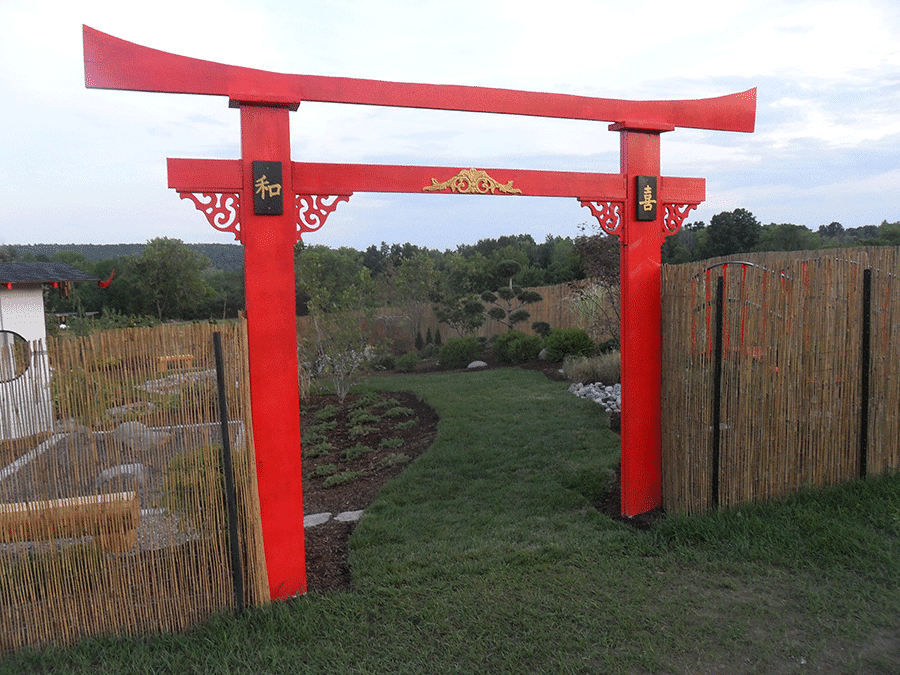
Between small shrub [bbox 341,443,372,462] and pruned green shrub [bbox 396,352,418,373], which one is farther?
pruned green shrub [bbox 396,352,418,373]

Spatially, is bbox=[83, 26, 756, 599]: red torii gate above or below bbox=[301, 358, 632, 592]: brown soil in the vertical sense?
above

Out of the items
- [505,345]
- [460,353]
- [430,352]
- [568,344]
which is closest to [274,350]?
[568,344]

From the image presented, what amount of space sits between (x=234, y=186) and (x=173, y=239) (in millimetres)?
26313

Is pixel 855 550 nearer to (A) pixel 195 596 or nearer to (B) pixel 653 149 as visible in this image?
(B) pixel 653 149

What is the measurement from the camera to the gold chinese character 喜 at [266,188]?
308cm

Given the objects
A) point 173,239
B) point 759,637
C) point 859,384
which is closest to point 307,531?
point 759,637

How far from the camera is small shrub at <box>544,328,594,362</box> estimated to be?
10.6 meters

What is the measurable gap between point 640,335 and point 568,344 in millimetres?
6680

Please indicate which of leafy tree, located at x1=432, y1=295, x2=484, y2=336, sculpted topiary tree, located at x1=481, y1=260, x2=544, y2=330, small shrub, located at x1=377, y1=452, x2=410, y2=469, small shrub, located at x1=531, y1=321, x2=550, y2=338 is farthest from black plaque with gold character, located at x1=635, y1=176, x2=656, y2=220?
leafy tree, located at x1=432, y1=295, x2=484, y2=336

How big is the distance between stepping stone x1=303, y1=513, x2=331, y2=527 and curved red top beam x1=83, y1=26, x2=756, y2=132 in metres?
2.97

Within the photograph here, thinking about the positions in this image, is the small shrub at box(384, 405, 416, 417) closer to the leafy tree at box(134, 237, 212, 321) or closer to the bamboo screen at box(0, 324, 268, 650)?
the bamboo screen at box(0, 324, 268, 650)

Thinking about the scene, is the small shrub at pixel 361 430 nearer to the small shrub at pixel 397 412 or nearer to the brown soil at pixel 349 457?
the brown soil at pixel 349 457

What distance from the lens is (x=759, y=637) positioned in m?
2.70

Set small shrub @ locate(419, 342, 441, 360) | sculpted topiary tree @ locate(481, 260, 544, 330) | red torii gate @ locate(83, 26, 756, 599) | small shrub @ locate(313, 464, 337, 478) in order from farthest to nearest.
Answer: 1. small shrub @ locate(419, 342, 441, 360)
2. sculpted topiary tree @ locate(481, 260, 544, 330)
3. small shrub @ locate(313, 464, 337, 478)
4. red torii gate @ locate(83, 26, 756, 599)
